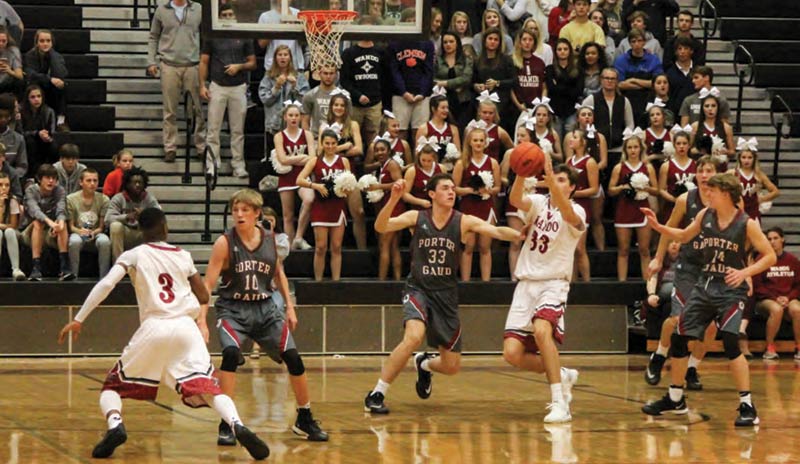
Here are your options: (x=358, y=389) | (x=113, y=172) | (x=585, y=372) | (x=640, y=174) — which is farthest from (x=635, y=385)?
(x=113, y=172)

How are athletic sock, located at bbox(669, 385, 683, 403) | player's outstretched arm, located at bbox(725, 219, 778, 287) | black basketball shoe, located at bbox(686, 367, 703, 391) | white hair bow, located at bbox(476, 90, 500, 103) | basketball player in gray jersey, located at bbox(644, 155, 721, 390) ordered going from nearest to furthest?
1. player's outstretched arm, located at bbox(725, 219, 778, 287)
2. athletic sock, located at bbox(669, 385, 683, 403)
3. basketball player in gray jersey, located at bbox(644, 155, 721, 390)
4. black basketball shoe, located at bbox(686, 367, 703, 391)
5. white hair bow, located at bbox(476, 90, 500, 103)

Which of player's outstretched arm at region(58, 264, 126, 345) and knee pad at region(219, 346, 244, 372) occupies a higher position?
player's outstretched arm at region(58, 264, 126, 345)

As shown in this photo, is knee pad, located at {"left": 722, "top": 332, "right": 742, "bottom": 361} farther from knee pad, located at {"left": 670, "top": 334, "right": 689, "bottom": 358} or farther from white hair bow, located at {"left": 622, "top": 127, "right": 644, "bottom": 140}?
white hair bow, located at {"left": 622, "top": 127, "right": 644, "bottom": 140}

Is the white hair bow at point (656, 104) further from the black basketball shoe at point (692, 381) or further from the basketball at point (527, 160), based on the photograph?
the basketball at point (527, 160)

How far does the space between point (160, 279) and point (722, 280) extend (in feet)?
13.5

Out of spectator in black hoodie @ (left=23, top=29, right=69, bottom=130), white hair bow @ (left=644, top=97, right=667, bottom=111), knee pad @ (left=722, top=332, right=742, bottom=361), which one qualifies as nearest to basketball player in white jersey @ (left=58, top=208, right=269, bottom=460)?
knee pad @ (left=722, top=332, right=742, bottom=361)

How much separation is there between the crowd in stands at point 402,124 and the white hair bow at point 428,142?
7 centimetres

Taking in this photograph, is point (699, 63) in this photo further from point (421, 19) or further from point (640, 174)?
point (421, 19)

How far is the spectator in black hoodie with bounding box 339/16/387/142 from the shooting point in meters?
15.8

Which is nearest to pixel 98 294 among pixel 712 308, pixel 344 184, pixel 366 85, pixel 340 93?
pixel 712 308

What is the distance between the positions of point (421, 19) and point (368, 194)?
2090 millimetres

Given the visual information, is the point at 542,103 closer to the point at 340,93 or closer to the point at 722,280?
the point at 340,93

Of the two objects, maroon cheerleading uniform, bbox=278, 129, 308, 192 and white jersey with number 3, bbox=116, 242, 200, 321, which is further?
maroon cheerleading uniform, bbox=278, 129, 308, 192

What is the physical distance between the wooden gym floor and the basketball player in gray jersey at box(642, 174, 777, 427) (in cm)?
24
